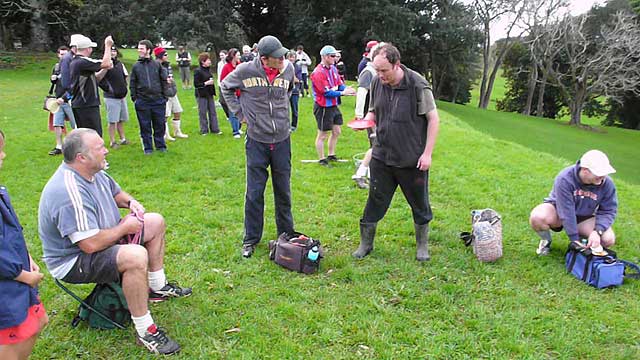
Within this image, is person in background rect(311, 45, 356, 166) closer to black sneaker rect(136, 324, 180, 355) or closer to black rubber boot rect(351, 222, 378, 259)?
black rubber boot rect(351, 222, 378, 259)

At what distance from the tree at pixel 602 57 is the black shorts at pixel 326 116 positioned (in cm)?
2791

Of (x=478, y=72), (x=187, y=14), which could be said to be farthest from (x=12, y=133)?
(x=478, y=72)

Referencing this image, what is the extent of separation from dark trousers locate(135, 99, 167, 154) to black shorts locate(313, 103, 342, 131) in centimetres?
283

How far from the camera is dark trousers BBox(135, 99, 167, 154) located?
8453 mm

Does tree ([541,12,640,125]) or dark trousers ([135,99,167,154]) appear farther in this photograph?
tree ([541,12,640,125])

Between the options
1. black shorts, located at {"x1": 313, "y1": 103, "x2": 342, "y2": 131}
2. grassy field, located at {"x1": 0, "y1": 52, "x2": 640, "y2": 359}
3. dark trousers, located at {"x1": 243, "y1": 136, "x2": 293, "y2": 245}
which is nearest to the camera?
grassy field, located at {"x1": 0, "y1": 52, "x2": 640, "y2": 359}

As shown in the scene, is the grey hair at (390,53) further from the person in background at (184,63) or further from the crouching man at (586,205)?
the person in background at (184,63)

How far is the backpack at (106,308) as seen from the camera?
11.8 feet

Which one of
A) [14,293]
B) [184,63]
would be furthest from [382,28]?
[14,293]

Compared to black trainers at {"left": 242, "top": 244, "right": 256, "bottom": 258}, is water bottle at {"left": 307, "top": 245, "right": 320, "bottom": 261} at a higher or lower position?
higher

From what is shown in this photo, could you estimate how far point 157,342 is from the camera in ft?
11.3

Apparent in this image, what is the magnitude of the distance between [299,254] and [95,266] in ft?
6.20

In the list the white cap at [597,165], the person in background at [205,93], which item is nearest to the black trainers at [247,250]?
the white cap at [597,165]

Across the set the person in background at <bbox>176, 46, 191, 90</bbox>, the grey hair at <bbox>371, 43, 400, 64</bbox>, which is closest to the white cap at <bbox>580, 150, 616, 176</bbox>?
the grey hair at <bbox>371, 43, 400, 64</bbox>
